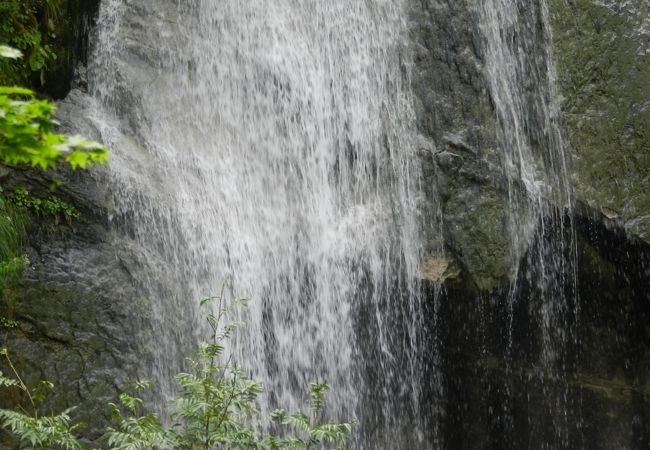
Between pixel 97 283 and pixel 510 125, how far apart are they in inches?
181

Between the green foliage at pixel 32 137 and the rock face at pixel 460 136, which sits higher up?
the rock face at pixel 460 136

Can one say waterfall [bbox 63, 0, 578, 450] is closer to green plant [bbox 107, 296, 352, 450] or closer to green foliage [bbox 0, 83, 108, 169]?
green plant [bbox 107, 296, 352, 450]

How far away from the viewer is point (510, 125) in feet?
28.1

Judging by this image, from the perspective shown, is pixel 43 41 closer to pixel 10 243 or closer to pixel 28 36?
pixel 28 36

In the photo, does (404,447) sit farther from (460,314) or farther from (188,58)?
(188,58)

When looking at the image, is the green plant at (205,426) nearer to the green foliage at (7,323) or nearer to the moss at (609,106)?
the green foliage at (7,323)

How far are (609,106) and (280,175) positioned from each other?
3.53 metres

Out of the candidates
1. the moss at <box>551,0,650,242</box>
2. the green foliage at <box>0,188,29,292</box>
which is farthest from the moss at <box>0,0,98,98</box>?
the moss at <box>551,0,650,242</box>

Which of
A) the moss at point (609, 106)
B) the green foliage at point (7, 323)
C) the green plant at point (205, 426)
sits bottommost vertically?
the green plant at point (205, 426)

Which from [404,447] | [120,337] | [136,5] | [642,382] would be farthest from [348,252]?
[642,382]

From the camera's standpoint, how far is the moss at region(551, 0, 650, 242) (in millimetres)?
8445

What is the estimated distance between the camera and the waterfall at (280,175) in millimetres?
7078

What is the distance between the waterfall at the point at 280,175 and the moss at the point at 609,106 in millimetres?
1810

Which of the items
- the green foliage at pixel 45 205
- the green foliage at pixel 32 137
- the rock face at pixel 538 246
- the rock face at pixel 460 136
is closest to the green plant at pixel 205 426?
the green foliage at pixel 32 137
